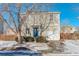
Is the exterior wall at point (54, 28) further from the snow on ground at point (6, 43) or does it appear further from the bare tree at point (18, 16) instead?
the snow on ground at point (6, 43)

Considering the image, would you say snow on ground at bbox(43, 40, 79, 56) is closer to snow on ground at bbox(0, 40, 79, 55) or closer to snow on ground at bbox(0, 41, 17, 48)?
snow on ground at bbox(0, 40, 79, 55)

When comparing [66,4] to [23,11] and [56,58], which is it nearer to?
[23,11]

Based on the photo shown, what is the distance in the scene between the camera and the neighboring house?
5.64 feet

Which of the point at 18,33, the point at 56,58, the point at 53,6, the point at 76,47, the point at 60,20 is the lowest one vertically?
the point at 56,58

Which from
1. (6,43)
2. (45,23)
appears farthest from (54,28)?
(6,43)

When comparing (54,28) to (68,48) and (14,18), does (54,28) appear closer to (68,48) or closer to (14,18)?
(68,48)

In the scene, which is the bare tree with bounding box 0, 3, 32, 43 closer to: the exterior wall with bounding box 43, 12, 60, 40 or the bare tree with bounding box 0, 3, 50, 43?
the bare tree with bounding box 0, 3, 50, 43

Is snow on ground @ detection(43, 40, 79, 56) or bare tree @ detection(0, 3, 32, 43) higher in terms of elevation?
bare tree @ detection(0, 3, 32, 43)

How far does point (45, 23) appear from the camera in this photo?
1733mm

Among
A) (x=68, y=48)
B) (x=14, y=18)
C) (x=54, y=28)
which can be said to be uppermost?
(x=14, y=18)

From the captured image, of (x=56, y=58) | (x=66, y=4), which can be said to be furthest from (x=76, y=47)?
(x=66, y=4)

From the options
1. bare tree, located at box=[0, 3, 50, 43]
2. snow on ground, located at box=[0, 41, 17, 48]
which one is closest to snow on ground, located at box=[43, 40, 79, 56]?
bare tree, located at box=[0, 3, 50, 43]

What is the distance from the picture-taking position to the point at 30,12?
5.70ft

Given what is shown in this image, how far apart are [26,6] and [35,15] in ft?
0.41
